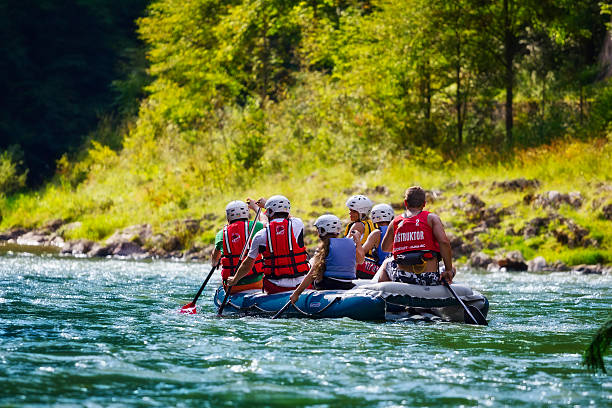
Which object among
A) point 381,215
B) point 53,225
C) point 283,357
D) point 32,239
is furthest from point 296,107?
point 283,357

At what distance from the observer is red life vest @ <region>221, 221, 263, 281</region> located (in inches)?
436

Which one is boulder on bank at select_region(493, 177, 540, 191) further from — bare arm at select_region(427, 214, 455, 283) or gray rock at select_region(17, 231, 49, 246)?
gray rock at select_region(17, 231, 49, 246)

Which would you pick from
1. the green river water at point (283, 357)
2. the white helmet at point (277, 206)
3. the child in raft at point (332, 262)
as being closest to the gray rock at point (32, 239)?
the green river water at point (283, 357)

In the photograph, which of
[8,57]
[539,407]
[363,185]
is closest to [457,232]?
[363,185]

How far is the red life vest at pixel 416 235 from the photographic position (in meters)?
9.53

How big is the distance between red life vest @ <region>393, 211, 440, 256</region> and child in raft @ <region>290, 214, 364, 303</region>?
75 cm

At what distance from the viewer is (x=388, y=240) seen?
10.1m

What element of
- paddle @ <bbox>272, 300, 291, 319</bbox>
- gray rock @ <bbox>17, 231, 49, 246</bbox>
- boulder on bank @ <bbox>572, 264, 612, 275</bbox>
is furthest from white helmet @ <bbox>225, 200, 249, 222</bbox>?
gray rock @ <bbox>17, 231, 49, 246</bbox>

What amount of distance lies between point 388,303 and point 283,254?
149cm

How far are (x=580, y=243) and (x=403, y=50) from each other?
7.32 m

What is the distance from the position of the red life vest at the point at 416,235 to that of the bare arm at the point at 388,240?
276 millimetres

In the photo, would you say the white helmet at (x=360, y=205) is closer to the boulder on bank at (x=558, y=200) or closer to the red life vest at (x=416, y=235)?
the red life vest at (x=416, y=235)

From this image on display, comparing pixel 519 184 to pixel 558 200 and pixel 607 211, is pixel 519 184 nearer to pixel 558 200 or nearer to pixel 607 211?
pixel 558 200

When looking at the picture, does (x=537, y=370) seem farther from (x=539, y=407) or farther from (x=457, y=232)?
(x=457, y=232)
